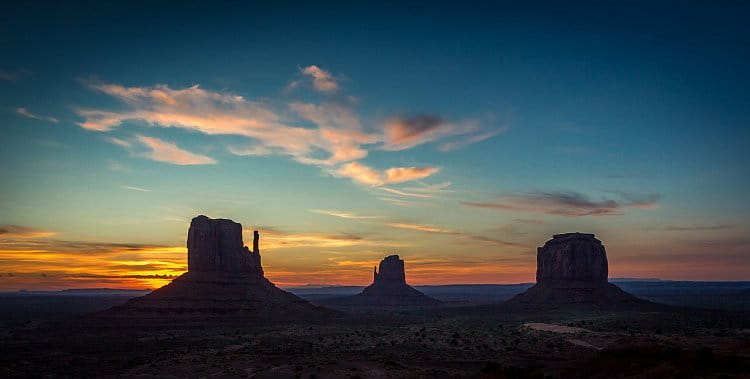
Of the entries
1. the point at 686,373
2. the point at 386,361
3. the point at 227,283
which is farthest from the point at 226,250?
the point at 686,373

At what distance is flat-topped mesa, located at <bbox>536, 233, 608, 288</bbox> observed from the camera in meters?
125

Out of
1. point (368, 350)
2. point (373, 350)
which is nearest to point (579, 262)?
point (373, 350)

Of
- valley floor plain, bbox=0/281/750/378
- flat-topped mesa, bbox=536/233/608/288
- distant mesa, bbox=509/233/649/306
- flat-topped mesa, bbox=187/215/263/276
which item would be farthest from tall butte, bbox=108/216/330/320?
flat-topped mesa, bbox=536/233/608/288

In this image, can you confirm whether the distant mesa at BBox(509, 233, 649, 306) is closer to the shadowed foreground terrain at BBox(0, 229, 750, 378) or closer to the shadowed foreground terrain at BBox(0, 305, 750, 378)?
the shadowed foreground terrain at BBox(0, 229, 750, 378)

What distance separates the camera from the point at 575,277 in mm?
125625

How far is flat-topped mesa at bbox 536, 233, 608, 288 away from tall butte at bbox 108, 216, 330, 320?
6294 centimetres

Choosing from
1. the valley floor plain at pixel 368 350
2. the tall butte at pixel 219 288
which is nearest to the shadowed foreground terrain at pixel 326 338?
the valley floor plain at pixel 368 350

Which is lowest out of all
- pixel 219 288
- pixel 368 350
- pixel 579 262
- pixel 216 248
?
pixel 368 350

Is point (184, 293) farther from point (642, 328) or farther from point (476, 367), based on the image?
point (642, 328)

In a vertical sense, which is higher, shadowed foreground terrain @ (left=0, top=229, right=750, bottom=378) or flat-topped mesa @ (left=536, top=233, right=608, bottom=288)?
flat-topped mesa @ (left=536, top=233, right=608, bottom=288)

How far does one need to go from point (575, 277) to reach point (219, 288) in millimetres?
85746

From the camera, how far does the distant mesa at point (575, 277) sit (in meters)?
119

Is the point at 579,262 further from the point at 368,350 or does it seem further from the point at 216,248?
the point at 368,350

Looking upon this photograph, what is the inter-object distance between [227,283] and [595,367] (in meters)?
79.7
